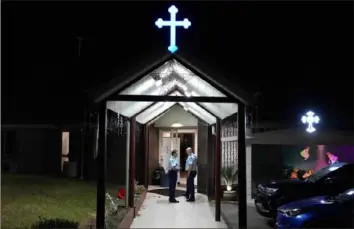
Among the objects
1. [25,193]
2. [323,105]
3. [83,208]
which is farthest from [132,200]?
[323,105]

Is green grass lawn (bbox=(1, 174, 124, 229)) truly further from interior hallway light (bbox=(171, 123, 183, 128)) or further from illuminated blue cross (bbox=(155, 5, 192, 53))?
interior hallway light (bbox=(171, 123, 183, 128))

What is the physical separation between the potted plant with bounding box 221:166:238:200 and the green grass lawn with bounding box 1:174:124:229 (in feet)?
13.8

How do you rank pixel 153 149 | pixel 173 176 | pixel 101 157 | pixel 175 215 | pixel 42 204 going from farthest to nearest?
pixel 153 149
pixel 173 176
pixel 42 204
pixel 175 215
pixel 101 157

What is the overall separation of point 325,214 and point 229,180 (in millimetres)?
5595

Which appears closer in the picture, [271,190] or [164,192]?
[271,190]

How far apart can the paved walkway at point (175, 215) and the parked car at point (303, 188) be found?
140 centimetres

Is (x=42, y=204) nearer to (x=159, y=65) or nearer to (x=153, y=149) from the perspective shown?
(x=159, y=65)

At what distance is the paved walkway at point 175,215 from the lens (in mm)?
8531

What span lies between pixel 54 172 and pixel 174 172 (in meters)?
11.6

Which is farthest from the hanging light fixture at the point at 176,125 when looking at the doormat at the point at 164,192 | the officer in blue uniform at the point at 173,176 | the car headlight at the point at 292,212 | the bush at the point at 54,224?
the bush at the point at 54,224

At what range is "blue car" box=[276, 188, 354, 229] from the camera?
7438 millimetres

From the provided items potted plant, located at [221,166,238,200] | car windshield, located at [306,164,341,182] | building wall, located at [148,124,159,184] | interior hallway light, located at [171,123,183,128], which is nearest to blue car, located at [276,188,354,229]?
car windshield, located at [306,164,341,182]

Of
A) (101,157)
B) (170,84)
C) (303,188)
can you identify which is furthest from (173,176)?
(101,157)

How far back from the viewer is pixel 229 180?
1295 cm
